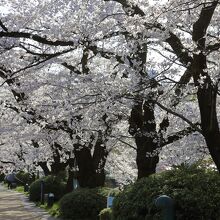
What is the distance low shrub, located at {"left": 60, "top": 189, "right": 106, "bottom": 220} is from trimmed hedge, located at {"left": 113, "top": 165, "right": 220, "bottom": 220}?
5.58m

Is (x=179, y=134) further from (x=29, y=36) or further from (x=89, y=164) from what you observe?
(x=29, y=36)

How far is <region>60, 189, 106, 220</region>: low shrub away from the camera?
1503 cm

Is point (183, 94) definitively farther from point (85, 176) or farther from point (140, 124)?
point (85, 176)

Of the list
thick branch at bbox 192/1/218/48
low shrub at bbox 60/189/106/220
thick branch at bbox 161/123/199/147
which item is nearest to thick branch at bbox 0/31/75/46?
thick branch at bbox 192/1/218/48

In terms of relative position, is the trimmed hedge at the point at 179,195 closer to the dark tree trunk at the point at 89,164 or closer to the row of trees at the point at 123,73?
the row of trees at the point at 123,73

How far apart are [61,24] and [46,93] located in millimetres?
4363

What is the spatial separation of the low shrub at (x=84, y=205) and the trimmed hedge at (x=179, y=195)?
18.3 feet

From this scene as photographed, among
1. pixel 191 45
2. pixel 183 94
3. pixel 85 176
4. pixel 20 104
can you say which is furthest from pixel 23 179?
pixel 191 45

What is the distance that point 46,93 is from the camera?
14250mm

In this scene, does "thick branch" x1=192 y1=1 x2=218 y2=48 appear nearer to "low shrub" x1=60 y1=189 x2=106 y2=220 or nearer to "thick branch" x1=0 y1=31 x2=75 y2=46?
"thick branch" x1=0 y1=31 x2=75 y2=46

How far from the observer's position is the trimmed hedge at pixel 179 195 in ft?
25.9

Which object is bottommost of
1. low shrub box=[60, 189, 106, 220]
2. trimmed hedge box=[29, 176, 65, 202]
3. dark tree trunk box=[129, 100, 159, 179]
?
low shrub box=[60, 189, 106, 220]

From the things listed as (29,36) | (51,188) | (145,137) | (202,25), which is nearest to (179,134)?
(145,137)

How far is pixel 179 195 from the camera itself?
26.4 ft
